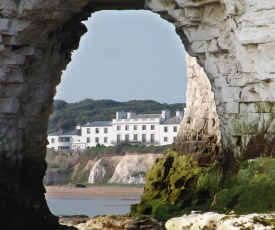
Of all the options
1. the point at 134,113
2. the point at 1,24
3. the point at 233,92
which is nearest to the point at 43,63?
the point at 1,24

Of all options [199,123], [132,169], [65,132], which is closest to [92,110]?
[65,132]

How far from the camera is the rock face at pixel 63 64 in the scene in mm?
27562

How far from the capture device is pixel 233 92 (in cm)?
2873

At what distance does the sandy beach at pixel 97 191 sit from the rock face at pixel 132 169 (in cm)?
179

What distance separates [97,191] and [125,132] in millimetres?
22720

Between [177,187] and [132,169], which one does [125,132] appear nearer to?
[132,169]

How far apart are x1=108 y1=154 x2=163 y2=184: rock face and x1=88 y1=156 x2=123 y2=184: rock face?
1.27 m

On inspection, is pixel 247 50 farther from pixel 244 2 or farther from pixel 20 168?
pixel 20 168

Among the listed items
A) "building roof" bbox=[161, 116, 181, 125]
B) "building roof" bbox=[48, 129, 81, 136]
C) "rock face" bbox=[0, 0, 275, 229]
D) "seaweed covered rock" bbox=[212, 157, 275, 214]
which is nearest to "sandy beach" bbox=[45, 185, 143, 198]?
"building roof" bbox=[161, 116, 181, 125]

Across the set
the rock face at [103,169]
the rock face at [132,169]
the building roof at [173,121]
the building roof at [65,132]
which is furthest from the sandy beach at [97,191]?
the building roof at [65,132]

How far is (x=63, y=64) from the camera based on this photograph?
3325 cm

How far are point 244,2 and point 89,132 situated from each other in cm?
8414

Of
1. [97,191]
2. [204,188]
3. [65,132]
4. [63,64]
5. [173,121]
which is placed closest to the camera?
[204,188]

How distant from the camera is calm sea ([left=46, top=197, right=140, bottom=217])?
60.4m
